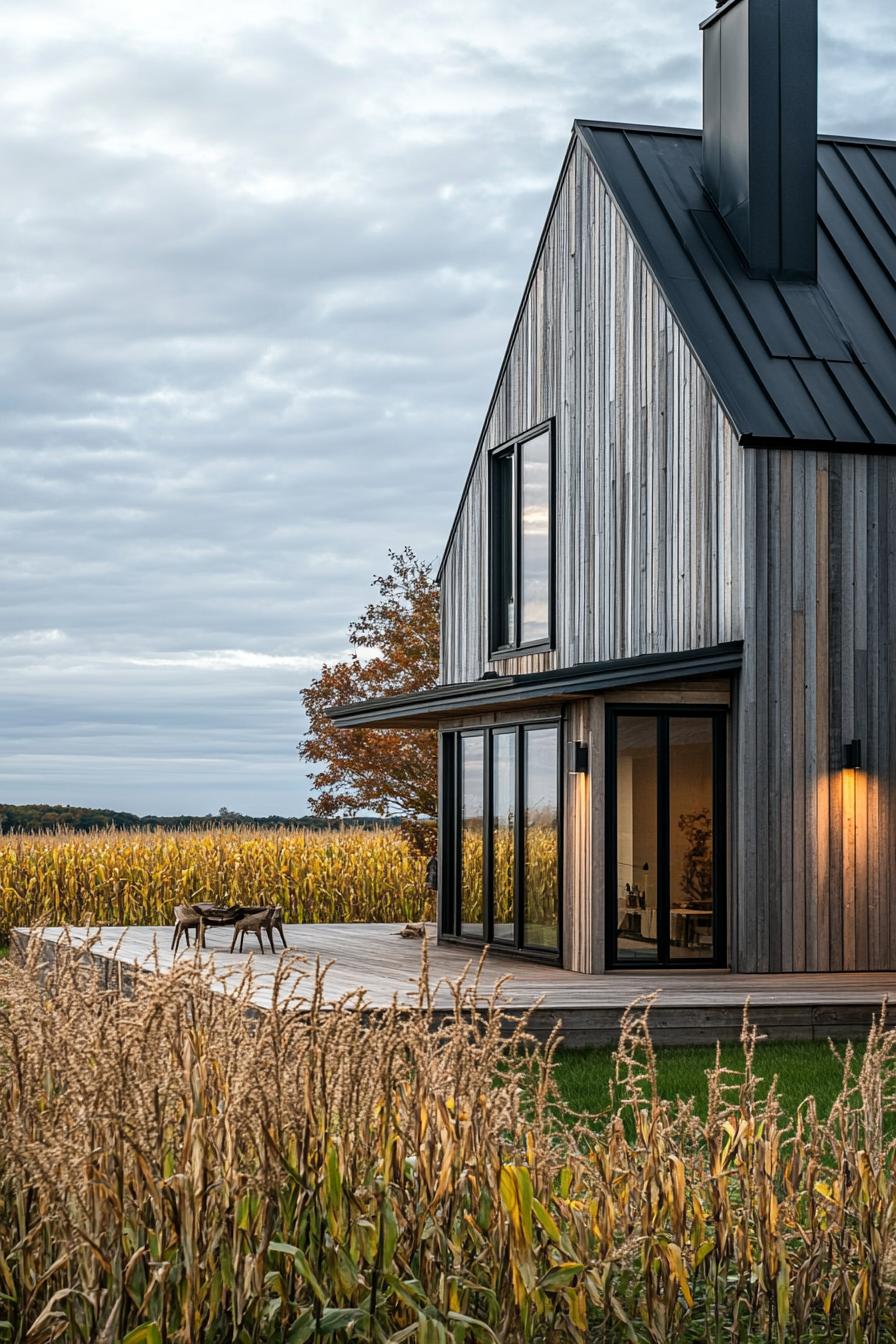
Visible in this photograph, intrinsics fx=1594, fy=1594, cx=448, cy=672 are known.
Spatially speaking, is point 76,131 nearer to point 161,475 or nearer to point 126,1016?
point 161,475

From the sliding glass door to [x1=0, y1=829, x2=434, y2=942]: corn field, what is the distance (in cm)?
495

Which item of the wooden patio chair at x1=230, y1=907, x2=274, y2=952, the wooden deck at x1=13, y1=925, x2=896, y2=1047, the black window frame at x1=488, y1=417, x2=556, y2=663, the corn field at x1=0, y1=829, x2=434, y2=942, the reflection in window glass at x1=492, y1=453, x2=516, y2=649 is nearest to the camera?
the wooden deck at x1=13, y1=925, x2=896, y2=1047

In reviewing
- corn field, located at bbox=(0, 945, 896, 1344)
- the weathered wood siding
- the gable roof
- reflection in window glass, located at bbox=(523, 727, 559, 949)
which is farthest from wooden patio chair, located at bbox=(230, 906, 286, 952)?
corn field, located at bbox=(0, 945, 896, 1344)

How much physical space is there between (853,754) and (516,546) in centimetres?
473

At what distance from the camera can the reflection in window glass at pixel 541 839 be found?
42.1ft

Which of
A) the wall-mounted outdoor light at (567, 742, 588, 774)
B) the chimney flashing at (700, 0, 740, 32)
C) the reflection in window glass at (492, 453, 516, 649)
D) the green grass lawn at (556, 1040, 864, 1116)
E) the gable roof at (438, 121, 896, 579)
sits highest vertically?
the chimney flashing at (700, 0, 740, 32)

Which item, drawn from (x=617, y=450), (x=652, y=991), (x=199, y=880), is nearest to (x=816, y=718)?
(x=652, y=991)

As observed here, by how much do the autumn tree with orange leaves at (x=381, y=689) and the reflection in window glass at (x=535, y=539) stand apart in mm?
6078

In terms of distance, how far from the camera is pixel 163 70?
15.0 meters

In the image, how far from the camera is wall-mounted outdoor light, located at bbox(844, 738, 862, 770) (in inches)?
475

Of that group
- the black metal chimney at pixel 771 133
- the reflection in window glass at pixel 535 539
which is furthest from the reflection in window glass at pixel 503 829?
the black metal chimney at pixel 771 133

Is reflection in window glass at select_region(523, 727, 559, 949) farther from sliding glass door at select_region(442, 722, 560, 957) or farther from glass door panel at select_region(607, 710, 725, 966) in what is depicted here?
glass door panel at select_region(607, 710, 725, 966)

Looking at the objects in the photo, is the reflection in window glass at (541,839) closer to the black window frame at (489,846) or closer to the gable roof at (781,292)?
the black window frame at (489,846)

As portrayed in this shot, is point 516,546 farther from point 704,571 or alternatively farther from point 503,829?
point 704,571
